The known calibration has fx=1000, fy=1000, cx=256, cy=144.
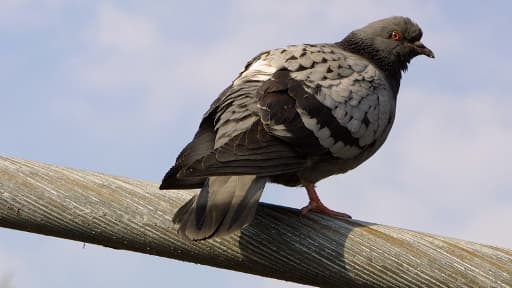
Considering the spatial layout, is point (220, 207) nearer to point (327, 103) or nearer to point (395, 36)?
point (327, 103)

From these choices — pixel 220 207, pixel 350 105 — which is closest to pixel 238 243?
pixel 220 207

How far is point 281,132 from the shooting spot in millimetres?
4961

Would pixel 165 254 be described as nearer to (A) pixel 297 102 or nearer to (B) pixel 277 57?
(A) pixel 297 102

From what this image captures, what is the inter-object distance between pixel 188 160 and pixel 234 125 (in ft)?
1.99

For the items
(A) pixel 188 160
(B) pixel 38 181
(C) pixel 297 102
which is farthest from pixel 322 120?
(B) pixel 38 181

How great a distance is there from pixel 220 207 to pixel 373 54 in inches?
129

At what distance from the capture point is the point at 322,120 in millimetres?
5406

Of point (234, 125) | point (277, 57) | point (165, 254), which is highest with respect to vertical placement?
point (277, 57)

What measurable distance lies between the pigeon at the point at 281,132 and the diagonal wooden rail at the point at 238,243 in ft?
0.39

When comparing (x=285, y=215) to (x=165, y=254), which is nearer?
(x=165, y=254)

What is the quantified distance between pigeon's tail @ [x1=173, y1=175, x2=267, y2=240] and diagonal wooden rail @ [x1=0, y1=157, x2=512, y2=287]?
6cm

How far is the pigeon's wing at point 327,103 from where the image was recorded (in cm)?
514

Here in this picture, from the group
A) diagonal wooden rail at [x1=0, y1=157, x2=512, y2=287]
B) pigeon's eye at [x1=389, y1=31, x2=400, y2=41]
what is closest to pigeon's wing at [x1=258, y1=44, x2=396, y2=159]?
pigeon's eye at [x1=389, y1=31, x2=400, y2=41]

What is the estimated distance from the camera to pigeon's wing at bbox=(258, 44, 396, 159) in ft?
16.9
